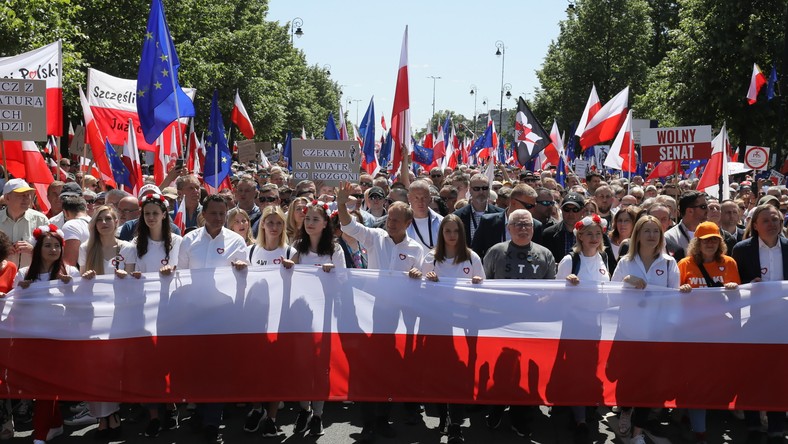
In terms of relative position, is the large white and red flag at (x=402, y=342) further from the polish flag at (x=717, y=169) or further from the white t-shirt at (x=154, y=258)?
the polish flag at (x=717, y=169)

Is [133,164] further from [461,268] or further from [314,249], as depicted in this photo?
[461,268]

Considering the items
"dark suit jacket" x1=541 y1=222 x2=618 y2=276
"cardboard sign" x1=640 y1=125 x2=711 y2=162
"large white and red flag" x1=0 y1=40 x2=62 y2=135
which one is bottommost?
"dark suit jacket" x1=541 y1=222 x2=618 y2=276

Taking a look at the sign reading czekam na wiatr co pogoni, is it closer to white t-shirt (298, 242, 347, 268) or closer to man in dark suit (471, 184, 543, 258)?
white t-shirt (298, 242, 347, 268)

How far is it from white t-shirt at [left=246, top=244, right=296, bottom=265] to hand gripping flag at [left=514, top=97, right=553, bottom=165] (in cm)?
870

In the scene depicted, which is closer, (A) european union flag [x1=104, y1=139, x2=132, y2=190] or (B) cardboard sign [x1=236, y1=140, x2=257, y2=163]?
(A) european union flag [x1=104, y1=139, x2=132, y2=190]

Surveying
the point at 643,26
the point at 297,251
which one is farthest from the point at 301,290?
the point at 643,26

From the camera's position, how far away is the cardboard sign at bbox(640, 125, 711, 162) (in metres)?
11.9

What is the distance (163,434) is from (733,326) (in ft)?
14.5

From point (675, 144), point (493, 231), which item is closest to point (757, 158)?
point (675, 144)

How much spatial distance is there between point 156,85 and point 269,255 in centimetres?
441

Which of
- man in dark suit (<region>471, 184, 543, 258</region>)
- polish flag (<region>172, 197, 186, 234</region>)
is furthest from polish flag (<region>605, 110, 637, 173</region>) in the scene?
polish flag (<region>172, 197, 186, 234</region>)

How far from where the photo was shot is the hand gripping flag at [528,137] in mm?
15391

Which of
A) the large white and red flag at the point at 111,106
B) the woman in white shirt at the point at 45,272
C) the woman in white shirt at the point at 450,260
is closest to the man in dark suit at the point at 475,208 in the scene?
the woman in white shirt at the point at 450,260

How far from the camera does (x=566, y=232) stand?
8.33 meters
